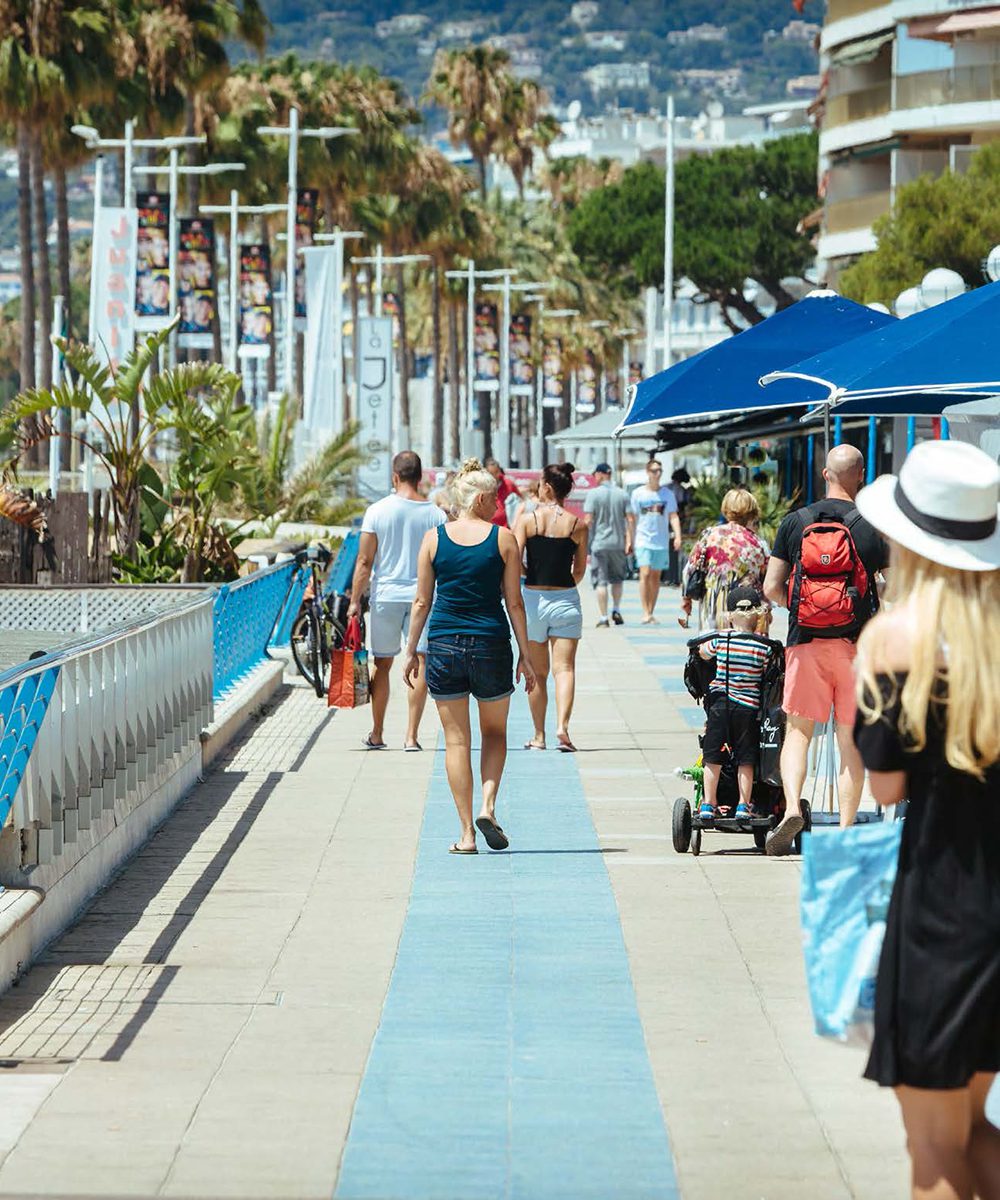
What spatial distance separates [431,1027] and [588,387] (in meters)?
105

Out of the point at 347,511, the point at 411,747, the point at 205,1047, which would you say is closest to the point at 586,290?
the point at 347,511

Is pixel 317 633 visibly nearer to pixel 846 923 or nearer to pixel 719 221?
pixel 846 923

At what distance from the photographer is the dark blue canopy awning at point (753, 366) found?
522 inches

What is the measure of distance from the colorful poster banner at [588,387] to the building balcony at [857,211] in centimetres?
4455

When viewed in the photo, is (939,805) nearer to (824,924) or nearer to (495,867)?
(824,924)

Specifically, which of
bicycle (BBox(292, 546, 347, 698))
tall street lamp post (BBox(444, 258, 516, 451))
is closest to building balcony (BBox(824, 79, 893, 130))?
tall street lamp post (BBox(444, 258, 516, 451))

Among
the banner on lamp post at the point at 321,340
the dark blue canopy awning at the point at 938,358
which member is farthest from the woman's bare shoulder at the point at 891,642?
the banner on lamp post at the point at 321,340

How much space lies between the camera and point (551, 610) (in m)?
13.6

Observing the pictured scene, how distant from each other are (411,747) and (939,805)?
10.0 metres

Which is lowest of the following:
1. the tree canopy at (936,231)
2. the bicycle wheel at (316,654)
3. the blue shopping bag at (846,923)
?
the bicycle wheel at (316,654)

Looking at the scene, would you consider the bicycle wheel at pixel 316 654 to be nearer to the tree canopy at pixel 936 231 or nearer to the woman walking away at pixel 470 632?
the woman walking away at pixel 470 632

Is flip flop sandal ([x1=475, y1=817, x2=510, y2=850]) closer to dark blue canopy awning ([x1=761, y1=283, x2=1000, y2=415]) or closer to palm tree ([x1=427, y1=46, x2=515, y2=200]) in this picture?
dark blue canopy awning ([x1=761, y1=283, x2=1000, y2=415])

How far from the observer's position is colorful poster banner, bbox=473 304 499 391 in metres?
74.0

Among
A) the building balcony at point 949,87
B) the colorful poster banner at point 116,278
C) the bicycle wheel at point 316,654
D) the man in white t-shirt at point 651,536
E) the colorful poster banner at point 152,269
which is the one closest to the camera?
the bicycle wheel at point 316,654
